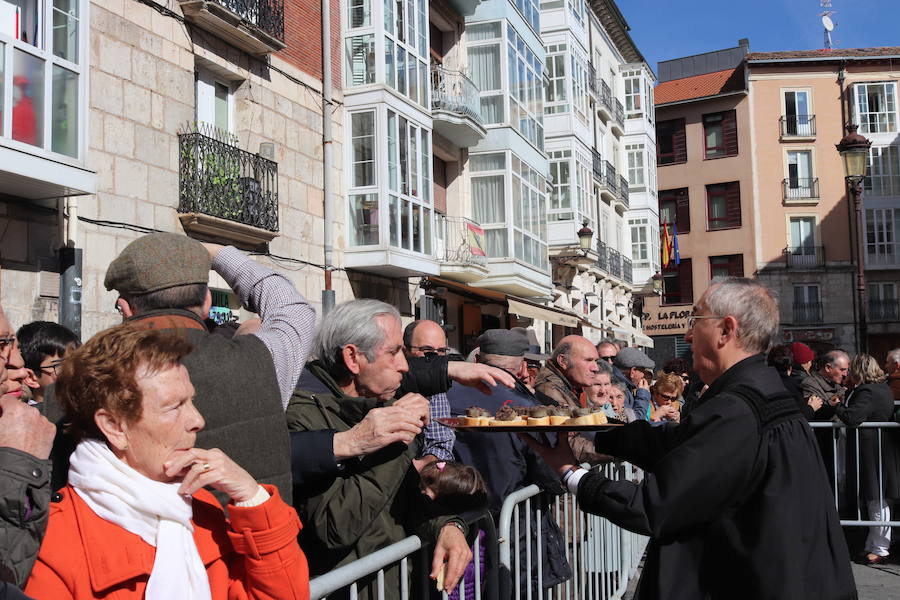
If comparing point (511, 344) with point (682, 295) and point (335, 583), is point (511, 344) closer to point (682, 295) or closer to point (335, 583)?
point (335, 583)

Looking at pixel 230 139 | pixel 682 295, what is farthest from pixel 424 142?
pixel 682 295

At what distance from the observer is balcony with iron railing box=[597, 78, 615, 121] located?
3412cm

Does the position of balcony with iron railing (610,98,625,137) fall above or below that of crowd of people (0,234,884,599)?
above

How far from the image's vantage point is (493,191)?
895 inches

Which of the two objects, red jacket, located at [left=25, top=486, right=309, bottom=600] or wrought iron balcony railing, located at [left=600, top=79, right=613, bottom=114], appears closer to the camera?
red jacket, located at [left=25, top=486, right=309, bottom=600]

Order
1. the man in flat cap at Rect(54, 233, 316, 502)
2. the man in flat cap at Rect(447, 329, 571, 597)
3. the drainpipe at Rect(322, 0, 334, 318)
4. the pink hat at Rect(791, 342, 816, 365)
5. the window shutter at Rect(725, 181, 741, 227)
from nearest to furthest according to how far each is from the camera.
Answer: the man in flat cap at Rect(54, 233, 316, 502)
the man in flat cap at Rect(447, 329, 571, 597)
the pink hat at Rect(791, 342, 816, 365)
the drainpipe at Rect(322, 0, 334, 318)
the window shutter at Rect(725, 181, 741, 227)

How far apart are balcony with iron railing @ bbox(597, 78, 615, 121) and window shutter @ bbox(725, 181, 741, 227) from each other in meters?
12.0

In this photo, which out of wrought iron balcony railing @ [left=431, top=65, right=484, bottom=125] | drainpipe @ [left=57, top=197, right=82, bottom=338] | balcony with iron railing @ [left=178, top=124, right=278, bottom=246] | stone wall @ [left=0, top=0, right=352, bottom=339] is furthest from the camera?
wrought iron balcony railing @ [left=431, top=65, right=484, bottom=125]

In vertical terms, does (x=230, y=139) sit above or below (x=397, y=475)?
above

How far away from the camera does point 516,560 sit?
382cm

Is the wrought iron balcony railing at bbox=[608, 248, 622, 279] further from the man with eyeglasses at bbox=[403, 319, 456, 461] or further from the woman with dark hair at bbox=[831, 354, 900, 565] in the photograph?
the man with eyeglasses at bbox=[403, 319, 456, 461]

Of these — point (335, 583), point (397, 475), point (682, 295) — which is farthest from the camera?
point (682, 295)

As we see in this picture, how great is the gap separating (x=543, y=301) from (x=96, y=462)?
2531 centimetres

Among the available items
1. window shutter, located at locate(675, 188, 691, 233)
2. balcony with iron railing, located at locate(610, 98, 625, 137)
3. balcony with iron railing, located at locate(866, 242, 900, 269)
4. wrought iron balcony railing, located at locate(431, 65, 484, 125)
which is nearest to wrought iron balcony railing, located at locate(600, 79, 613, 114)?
balcony with iron railing, located at locate(610, 98, 625, 137)
